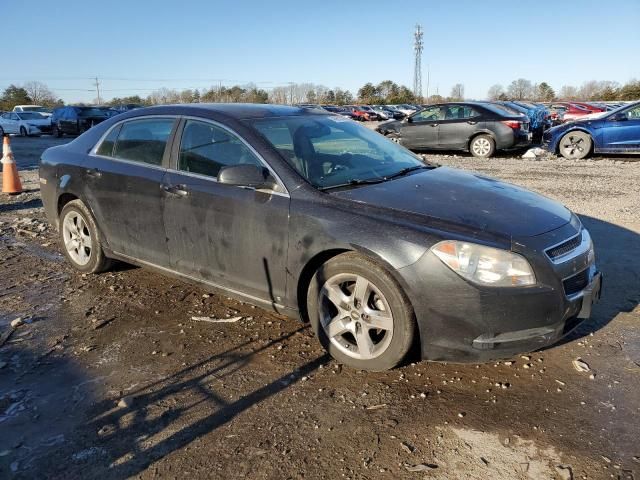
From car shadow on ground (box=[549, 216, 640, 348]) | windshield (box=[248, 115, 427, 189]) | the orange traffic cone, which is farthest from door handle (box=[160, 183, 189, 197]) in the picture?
the orange traffic cone

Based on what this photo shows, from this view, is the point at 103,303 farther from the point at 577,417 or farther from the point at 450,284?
the point at 577,417

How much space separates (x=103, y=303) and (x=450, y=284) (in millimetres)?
3058

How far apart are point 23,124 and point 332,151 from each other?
102 ft

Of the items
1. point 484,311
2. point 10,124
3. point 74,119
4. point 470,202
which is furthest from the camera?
point 10,124

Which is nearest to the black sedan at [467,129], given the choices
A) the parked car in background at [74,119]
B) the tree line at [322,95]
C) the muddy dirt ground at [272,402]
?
the muddy dirt ground at [272,402]

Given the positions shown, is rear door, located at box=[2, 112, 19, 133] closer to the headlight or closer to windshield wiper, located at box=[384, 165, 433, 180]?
windshield wiper, located at box=[384, 165, 433, 180]

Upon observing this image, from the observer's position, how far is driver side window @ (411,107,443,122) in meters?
14.7

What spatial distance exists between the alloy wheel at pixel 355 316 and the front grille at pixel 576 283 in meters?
1.03

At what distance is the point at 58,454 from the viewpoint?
2.59 metres

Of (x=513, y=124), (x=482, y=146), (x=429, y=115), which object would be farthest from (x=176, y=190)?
(x=429, y=115)

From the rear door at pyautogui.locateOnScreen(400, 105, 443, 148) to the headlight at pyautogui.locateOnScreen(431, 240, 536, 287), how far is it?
12191mm

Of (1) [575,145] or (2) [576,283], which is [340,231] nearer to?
(2) [576,283]

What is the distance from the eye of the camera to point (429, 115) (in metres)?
14.9

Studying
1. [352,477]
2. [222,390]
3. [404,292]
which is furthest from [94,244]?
[352,477]
